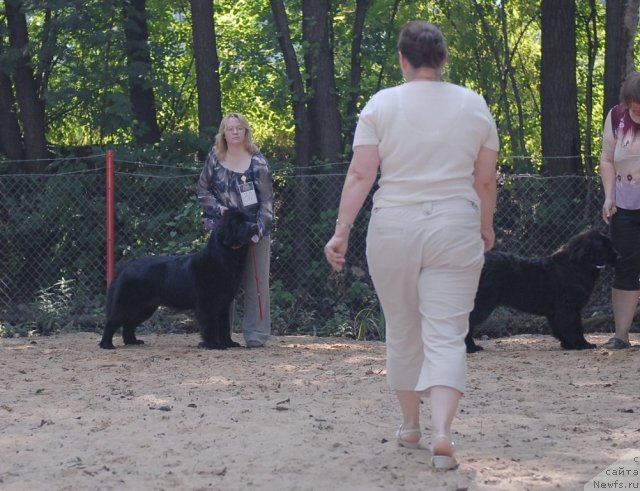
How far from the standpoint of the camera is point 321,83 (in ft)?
38.6

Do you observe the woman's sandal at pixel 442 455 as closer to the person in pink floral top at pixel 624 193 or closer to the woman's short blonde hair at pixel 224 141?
the person in pink floral top at pixel 624 193

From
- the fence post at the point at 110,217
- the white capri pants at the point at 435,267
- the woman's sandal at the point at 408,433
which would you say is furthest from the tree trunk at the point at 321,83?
the white capri pants at the point at 435,267

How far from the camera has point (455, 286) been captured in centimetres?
419

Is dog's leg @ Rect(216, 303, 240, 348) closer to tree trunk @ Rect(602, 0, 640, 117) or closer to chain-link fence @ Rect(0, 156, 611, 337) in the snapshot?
chain-link fence @ Rect(0, 156, 611, 337)

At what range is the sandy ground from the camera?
14.0 ft

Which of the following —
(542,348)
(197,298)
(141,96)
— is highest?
(141,96)

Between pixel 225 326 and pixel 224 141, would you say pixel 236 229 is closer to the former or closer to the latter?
pixel 224 141

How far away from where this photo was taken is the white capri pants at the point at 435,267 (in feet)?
13.6

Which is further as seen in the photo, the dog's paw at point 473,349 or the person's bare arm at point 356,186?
the dog's paw at point 473,349

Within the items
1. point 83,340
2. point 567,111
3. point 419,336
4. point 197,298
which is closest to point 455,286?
point 419,336

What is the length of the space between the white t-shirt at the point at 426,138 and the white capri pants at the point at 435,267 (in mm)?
67

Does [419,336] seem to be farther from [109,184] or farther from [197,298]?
[109,184]

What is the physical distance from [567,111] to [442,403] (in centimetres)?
777

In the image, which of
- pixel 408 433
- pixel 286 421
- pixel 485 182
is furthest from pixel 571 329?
pixel 485 182
